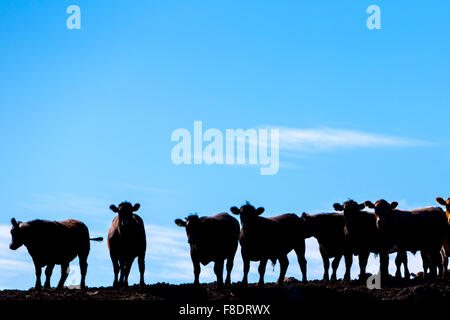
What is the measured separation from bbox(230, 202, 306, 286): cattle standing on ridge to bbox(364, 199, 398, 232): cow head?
9.72ft

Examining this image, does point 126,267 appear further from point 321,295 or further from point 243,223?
point 321,295

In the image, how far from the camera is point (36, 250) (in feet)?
93.9

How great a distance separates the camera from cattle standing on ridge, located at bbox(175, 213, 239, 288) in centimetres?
2581

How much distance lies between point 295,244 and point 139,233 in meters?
5.83

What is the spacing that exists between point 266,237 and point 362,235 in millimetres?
3553

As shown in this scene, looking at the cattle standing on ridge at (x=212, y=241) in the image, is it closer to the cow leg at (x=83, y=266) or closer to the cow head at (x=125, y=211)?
the cow head at (x=125, y=211)

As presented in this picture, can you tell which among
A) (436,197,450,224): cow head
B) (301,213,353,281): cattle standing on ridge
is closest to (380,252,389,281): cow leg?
(301,213,353,281): cattle standing on ridge

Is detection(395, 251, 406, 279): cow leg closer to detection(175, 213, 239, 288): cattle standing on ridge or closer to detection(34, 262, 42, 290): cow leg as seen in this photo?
detection(175, 213, 239, 288): cattle standing on ridge

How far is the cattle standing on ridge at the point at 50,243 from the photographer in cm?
2861

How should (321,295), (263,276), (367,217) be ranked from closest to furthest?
(321,295) < (263,276) < (367,217)

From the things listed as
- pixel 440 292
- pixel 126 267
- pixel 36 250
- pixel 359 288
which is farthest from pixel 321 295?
pixel 36 250

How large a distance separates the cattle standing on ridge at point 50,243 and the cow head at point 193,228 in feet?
19.4

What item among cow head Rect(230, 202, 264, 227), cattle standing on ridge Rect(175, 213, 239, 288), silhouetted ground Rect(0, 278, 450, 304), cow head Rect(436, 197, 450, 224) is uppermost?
cow head Rect(436, 197, 450, 224)

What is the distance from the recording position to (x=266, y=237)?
2672 centimetres
